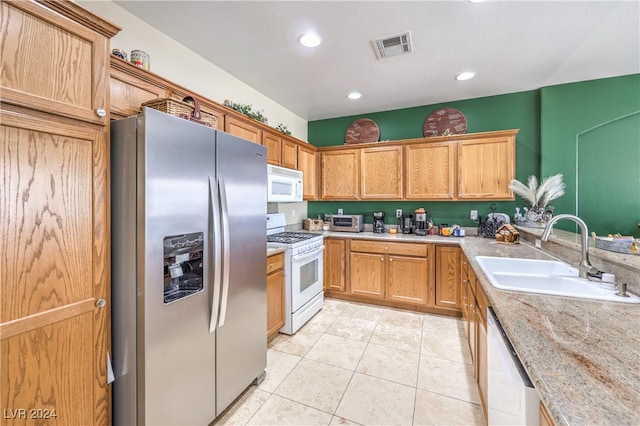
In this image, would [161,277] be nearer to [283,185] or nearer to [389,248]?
[283,185]

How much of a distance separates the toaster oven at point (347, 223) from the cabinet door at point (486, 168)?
4.54 feet

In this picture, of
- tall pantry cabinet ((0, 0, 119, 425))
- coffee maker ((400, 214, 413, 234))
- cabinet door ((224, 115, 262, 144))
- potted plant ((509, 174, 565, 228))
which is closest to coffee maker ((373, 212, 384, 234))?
coffee maker ((400, 214, 413, 234))

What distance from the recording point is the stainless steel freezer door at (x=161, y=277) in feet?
4.00

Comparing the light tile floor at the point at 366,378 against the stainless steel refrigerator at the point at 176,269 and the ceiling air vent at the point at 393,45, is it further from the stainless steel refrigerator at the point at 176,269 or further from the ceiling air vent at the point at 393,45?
the ceiling air vent at the point at 393,45

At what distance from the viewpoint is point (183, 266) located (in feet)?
4.60

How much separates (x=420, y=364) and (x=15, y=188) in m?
2.72

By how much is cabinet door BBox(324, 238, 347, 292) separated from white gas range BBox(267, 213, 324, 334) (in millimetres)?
302

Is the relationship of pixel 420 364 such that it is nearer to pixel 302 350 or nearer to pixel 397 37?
pixel 302 350

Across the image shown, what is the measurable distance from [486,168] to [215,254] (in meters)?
3.29

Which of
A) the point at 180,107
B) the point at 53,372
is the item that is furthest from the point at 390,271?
the point at 53,372

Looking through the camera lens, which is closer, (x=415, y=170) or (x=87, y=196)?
(x=87, y=196)

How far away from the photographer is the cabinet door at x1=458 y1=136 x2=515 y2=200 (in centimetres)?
318

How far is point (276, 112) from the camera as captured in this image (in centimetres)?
368

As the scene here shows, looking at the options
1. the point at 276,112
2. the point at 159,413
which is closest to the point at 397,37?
the point at 276,112
